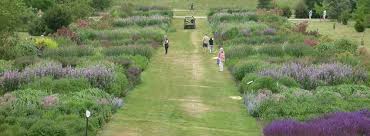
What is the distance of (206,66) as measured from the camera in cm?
3381

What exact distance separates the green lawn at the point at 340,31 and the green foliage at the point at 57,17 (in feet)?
69.5

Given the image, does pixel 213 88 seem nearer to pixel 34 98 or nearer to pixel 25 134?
pixel 34 98

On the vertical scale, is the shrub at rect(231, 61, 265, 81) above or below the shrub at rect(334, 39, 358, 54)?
below

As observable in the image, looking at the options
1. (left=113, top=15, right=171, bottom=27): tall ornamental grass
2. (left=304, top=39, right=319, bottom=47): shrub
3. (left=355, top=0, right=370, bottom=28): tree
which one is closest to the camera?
(left=304, top=39, right=319, bottom=47): shrub

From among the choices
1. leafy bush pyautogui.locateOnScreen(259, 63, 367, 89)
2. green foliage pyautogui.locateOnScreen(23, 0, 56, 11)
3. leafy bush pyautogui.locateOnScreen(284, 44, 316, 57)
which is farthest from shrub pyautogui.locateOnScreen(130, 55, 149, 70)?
green foliage pyautogui.locateOnScreen(23, 0, 56, 11)

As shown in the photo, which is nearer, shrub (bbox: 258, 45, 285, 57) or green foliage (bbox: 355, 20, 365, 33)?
shrub (bbox: 258, 45, 285, 57)

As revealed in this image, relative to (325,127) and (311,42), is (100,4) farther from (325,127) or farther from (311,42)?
(325,127)

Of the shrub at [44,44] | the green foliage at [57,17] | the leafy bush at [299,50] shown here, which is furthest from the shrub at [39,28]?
the leafy bush at [299,50]

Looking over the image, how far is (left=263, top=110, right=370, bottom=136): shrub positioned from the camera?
1536cm

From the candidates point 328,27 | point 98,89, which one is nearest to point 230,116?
point 98,89

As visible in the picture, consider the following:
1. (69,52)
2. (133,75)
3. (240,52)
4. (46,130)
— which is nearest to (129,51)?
(69,52)

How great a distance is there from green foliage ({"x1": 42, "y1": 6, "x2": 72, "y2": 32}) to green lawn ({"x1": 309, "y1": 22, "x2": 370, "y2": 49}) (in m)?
21.2

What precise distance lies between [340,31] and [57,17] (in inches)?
977

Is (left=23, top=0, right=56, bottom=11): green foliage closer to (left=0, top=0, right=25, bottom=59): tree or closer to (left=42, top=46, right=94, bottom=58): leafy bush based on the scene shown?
(left=42, top=46, right=94, bottom=58): leafy bush
